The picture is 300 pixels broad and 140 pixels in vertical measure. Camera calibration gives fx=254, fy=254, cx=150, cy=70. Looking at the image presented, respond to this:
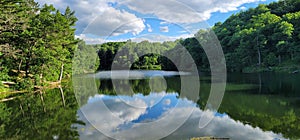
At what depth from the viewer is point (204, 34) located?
55.6 m

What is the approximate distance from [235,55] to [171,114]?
131ft

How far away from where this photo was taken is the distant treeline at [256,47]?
130ft

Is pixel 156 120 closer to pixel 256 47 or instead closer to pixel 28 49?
pixel 28 49

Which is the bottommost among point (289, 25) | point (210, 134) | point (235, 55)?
point (210, 134)

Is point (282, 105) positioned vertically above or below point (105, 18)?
below

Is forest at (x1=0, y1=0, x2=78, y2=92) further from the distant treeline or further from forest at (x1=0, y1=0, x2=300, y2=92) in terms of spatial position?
the distant treeline

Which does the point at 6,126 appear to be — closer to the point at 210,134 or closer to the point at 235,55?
the point at 210,134

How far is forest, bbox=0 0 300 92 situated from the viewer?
66.0 ft

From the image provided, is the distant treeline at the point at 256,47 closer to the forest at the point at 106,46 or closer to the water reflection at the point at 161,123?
the forest at the point at 106,46

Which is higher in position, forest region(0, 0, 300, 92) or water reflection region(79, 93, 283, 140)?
forest region(0, 0, 300, 92)

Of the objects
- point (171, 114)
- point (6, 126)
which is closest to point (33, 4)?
point (6, 126)

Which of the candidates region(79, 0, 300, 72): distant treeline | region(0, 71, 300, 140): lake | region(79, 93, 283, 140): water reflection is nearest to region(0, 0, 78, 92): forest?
region(0, 71, 300, 140): lake

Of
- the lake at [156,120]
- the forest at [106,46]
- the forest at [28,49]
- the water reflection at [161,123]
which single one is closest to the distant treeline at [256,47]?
the forest at [106,46]

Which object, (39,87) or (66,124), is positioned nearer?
(66,124)
